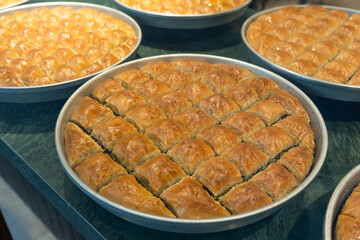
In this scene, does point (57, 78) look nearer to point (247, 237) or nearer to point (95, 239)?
point (95, 239)

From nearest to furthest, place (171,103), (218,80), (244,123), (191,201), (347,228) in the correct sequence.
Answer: (347,228)
(191,201)
(244,123)
(171,103)
(218,80)

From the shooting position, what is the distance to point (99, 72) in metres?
1.83

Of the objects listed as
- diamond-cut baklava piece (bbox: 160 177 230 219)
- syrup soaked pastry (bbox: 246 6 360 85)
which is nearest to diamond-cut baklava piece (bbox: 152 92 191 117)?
diamond-cut baklava piece (bbox: 160 177 230 219)

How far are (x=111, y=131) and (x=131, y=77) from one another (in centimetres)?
45

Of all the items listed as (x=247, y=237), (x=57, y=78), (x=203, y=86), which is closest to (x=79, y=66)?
(x=57, y=78)

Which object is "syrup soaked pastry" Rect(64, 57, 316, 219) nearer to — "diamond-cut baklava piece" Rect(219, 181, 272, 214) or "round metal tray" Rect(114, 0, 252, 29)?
"diamond-cut baklava piece" Rect(219, 181, 272, 214)

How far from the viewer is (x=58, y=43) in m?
2.18

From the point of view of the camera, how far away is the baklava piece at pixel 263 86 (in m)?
1.74

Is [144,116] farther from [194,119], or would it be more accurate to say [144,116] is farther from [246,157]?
[246,157]

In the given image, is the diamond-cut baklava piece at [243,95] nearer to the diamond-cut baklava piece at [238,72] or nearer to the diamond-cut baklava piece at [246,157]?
the diamond-cut baklava piece at [238,72]

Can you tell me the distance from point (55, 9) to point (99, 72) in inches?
43.1

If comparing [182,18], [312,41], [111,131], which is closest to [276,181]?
[111,131]

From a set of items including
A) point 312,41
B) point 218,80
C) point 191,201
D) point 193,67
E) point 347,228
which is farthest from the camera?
point 312,41

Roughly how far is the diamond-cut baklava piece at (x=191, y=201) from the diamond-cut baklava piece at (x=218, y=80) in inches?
26.5
